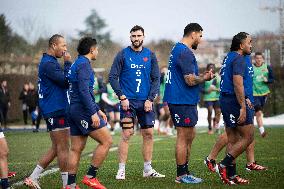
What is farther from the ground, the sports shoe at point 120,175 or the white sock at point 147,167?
the white sock at point 147,167

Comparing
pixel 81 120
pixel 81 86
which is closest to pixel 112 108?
pixel 81 120

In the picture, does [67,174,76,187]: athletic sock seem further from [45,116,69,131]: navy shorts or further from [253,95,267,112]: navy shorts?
[253,95,267,112]: navy shorts

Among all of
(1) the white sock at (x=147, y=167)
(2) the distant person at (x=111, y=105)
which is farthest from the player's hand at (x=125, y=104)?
(2) the distant person at (x=111, y=105)

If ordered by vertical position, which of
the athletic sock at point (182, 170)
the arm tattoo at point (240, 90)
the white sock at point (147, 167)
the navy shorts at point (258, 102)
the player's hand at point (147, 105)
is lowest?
the white sock at point (147, 167)

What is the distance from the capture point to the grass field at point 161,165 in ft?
35.8

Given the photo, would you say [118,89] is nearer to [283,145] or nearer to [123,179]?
[123,179]

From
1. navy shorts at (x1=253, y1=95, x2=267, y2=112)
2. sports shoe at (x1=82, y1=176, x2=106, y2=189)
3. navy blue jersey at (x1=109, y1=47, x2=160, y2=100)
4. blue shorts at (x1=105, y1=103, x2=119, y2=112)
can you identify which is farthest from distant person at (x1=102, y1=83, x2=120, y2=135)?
sports shoe at (x1=82, y1=176, x2=106, y2=189)

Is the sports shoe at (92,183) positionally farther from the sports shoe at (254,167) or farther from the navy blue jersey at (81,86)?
the sports shoe at (254,167)

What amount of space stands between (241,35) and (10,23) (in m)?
62.2

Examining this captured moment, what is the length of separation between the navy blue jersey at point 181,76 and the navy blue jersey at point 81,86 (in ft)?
5.27

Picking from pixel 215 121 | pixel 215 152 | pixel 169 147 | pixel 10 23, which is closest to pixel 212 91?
pixel 215 121

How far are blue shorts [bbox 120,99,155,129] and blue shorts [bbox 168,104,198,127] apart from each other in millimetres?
1336

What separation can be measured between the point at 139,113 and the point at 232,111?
2.13 m

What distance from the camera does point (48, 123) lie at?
10.1m
